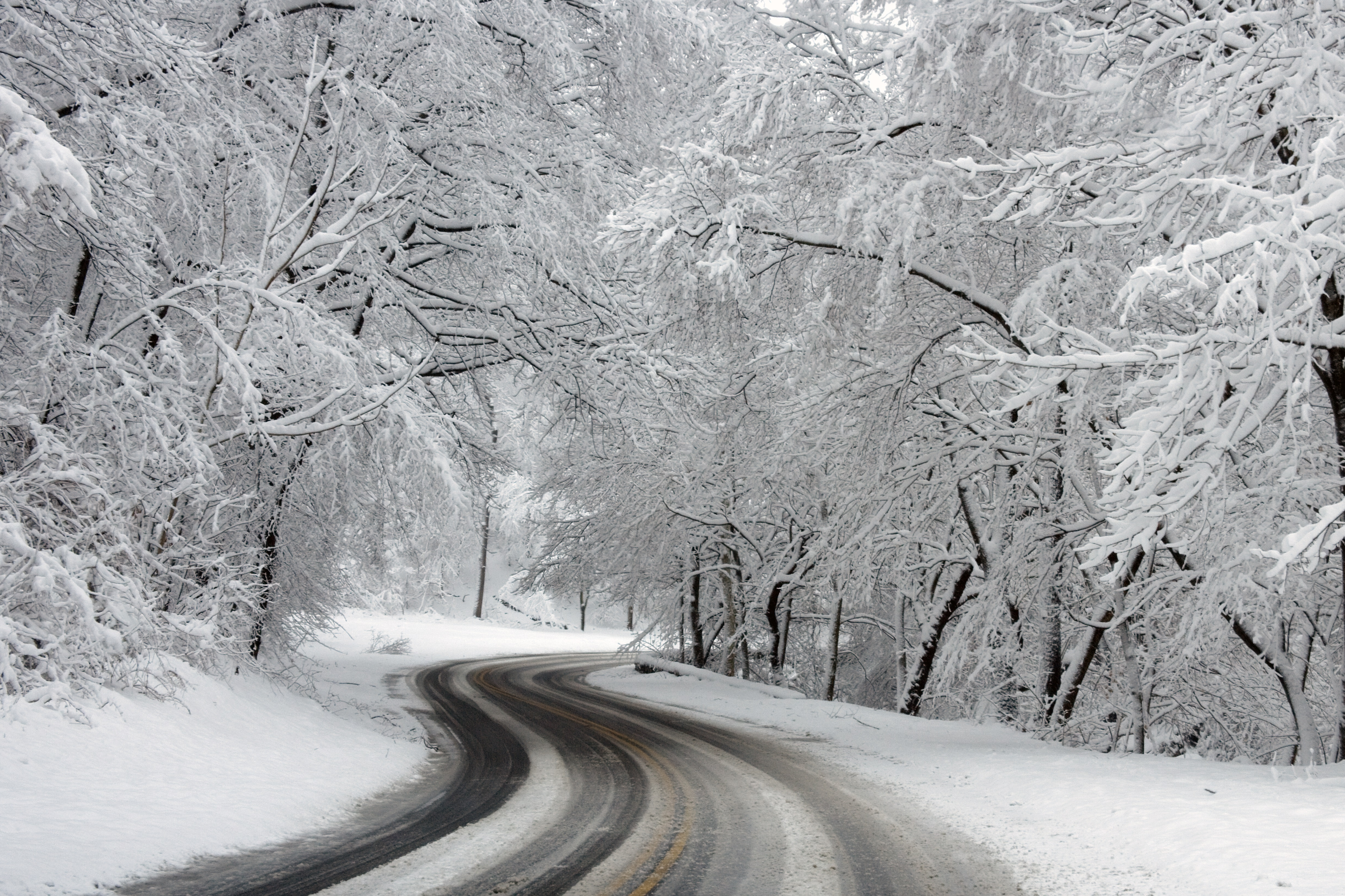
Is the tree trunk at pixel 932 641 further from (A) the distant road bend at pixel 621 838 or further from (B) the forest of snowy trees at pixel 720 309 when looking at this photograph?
(A) the distant road bend at pixel 621 838

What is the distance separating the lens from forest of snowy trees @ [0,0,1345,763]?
260 inches

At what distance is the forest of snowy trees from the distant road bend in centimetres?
239

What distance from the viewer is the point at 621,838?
7.07m

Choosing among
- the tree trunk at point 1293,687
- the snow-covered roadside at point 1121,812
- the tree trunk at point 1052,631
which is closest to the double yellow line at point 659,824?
the snow-covered roadside at point 1121,812

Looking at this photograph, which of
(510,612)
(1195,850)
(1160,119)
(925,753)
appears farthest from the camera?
(510,612)

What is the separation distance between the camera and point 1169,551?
11.9 m

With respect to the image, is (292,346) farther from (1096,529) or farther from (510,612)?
(510,612)

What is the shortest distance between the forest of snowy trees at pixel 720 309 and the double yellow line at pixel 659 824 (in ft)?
11.7

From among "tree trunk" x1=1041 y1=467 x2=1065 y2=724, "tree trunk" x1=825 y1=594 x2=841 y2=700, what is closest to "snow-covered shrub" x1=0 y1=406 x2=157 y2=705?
"tree trunk" x1=1041 y1=467 x2=1065 y2=724

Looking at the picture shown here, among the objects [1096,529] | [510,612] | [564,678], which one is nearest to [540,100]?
[1096,529]

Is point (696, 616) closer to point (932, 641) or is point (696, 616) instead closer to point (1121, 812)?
point (932, 641)

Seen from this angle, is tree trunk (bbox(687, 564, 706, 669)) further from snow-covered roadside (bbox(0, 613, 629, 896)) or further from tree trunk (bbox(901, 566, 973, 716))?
snow-covered roadside (bbox(0, 613, 629, 896))

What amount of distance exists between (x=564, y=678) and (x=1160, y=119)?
66.8 feet

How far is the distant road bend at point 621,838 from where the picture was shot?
5.69m
